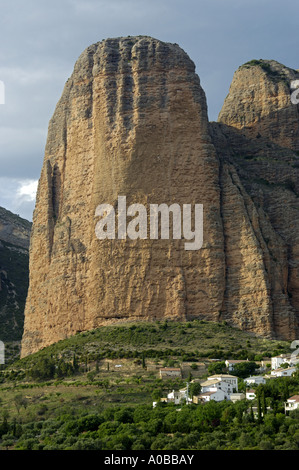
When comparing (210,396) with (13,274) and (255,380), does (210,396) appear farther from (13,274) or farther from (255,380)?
(13,274)

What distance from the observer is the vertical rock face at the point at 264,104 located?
289 feet

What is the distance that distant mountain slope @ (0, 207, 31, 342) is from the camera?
97.1 m

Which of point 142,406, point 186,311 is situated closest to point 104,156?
point 186,311

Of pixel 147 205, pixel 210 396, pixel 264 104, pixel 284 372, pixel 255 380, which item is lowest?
pixel 210 396

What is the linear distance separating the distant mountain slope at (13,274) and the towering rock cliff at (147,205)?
17279 mm

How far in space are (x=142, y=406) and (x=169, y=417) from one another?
4.19m

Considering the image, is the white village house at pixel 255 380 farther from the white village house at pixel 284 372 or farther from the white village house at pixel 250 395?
the white village house at pixel 250 395

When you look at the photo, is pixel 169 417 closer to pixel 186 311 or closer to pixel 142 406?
pixel 142 406

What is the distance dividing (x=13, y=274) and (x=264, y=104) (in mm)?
38849

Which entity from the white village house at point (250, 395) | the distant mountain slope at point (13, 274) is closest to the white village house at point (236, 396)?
the white village house at point (250, 395)

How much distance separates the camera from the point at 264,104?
89812 millimetres

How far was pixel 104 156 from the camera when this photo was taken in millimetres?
75750

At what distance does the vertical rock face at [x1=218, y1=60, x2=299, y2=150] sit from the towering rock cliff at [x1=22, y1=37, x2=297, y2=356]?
504 inches

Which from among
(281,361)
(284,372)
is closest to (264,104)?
(281,361)
